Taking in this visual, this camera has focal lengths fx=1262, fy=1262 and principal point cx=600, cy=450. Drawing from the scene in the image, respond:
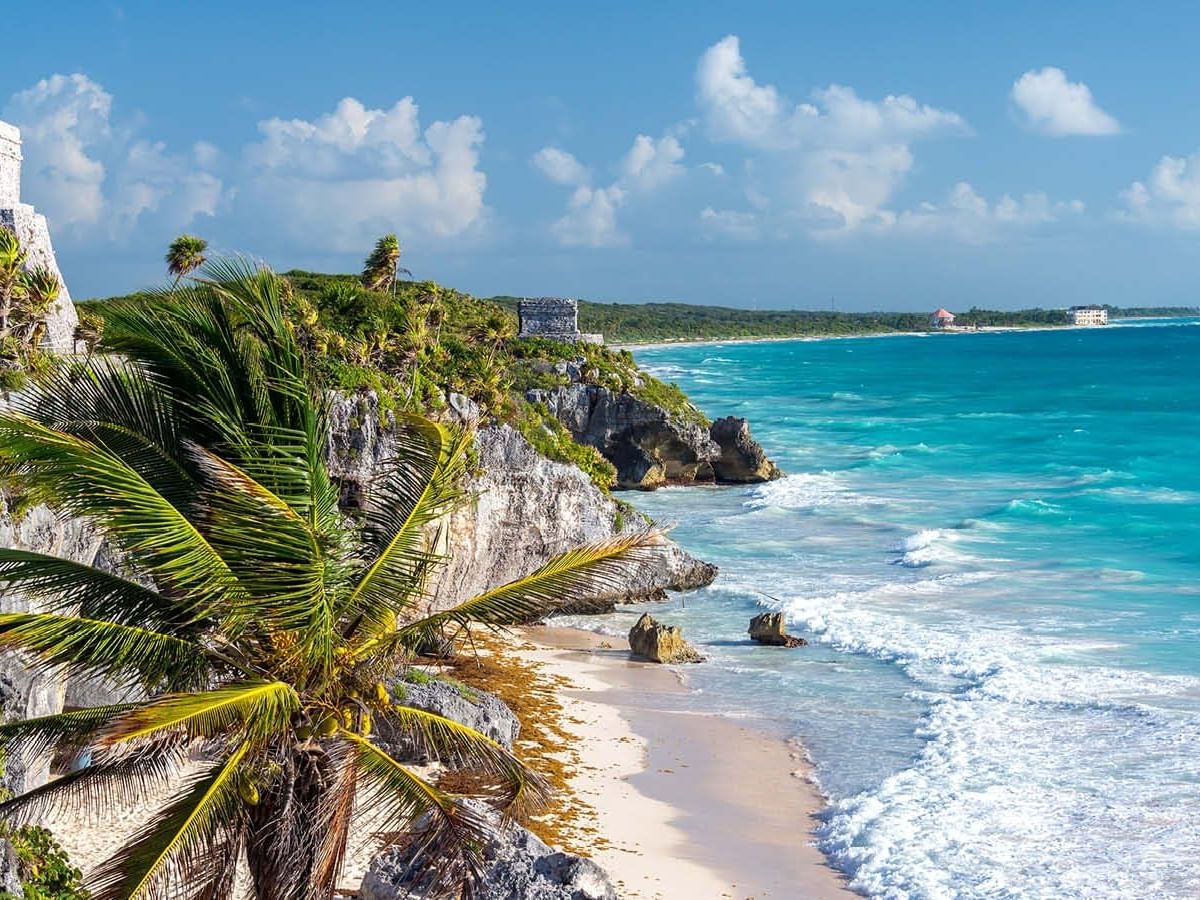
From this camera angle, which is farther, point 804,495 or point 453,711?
point 804,495

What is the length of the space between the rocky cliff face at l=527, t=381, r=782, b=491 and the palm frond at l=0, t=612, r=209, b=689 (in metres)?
38.3

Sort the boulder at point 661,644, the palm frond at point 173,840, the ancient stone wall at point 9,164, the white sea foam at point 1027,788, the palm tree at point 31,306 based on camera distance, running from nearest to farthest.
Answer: the palm frond at point 173,840
the white sea foam at point 1027,788
the palm tree at point 31,306
the boulder at point 661,644
the ancient stone wall at point 9,164

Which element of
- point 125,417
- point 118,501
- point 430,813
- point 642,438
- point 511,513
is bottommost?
point 642,438

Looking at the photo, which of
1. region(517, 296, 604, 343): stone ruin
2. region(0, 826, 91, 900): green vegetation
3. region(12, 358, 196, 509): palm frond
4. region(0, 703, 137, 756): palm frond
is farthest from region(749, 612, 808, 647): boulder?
region(517, 296, 604, 343): stone ruin

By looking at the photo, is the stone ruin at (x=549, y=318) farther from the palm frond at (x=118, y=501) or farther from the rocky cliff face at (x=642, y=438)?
the palm frond at (x=118, y=501)

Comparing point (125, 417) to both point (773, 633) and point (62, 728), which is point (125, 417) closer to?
point (62, 728)

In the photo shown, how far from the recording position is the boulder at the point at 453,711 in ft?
52.4

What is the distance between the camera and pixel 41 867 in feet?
36.8

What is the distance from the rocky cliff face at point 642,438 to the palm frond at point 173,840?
3879 centimetres

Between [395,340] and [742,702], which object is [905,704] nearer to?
[742,702]

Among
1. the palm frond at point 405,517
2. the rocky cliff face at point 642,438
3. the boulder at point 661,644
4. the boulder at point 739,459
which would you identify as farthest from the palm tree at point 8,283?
the boulder at point 739,459

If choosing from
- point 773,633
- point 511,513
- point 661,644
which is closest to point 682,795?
point 661,644

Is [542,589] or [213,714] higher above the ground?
[542,589]

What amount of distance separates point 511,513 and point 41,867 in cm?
1543
